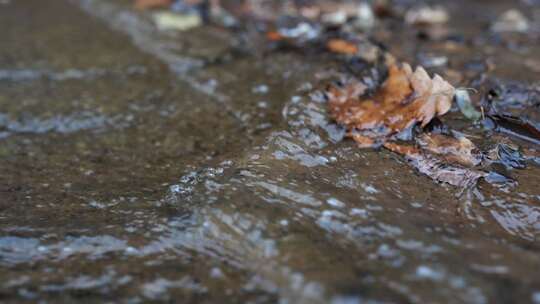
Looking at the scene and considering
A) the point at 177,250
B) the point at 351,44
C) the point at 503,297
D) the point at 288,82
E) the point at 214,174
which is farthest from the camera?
the point at 351,44

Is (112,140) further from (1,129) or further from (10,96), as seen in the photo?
(10,96)

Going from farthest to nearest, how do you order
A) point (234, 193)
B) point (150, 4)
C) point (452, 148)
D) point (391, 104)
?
point (150, 4) < point (391, 104) < point (452, 148) < point (234, 193)

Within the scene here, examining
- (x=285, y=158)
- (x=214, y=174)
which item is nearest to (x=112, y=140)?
(x=214, y=174)

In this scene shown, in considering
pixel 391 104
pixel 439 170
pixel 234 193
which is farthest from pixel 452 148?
pixel 234 193

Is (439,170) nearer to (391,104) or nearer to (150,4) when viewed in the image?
(391,104)

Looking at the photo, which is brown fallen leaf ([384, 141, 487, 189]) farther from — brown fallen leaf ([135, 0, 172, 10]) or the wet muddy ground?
brown fallen leaf ([135, 0, 172, 10])

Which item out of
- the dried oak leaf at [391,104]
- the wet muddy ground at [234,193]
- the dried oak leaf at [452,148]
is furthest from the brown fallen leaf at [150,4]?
the dried oak leaf at [452,148]
